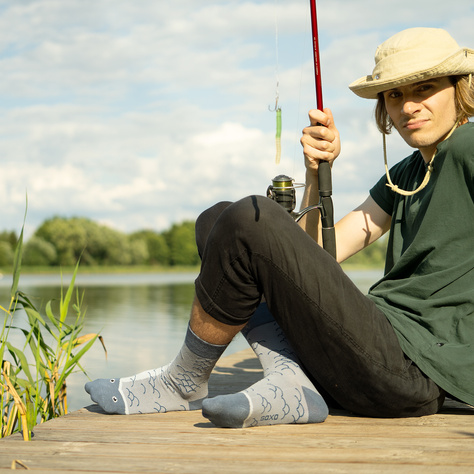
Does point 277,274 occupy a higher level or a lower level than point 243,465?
higher

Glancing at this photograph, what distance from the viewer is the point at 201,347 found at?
2.04 m

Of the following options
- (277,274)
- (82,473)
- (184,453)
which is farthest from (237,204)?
(82,473)

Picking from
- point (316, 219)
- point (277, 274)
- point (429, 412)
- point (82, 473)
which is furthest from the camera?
point (316, 219)

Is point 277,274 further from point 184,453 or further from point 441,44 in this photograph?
point 441,44

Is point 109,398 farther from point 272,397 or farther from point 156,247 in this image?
point 156,247

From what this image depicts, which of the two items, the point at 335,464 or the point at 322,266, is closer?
the point at 335,464

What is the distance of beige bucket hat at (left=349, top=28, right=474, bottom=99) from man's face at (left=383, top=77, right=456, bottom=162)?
5cm

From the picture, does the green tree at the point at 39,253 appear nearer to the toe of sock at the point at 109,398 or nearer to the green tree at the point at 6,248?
the green tree at the point at 6,248

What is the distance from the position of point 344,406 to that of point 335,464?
0.55m

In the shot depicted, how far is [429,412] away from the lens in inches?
82.5

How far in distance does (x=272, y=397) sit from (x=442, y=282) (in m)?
0.60

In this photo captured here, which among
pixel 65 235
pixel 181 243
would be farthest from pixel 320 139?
pixel 181 243

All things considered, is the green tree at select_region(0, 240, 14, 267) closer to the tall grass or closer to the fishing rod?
the tall grass

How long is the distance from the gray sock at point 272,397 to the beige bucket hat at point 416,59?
2.77 ft
